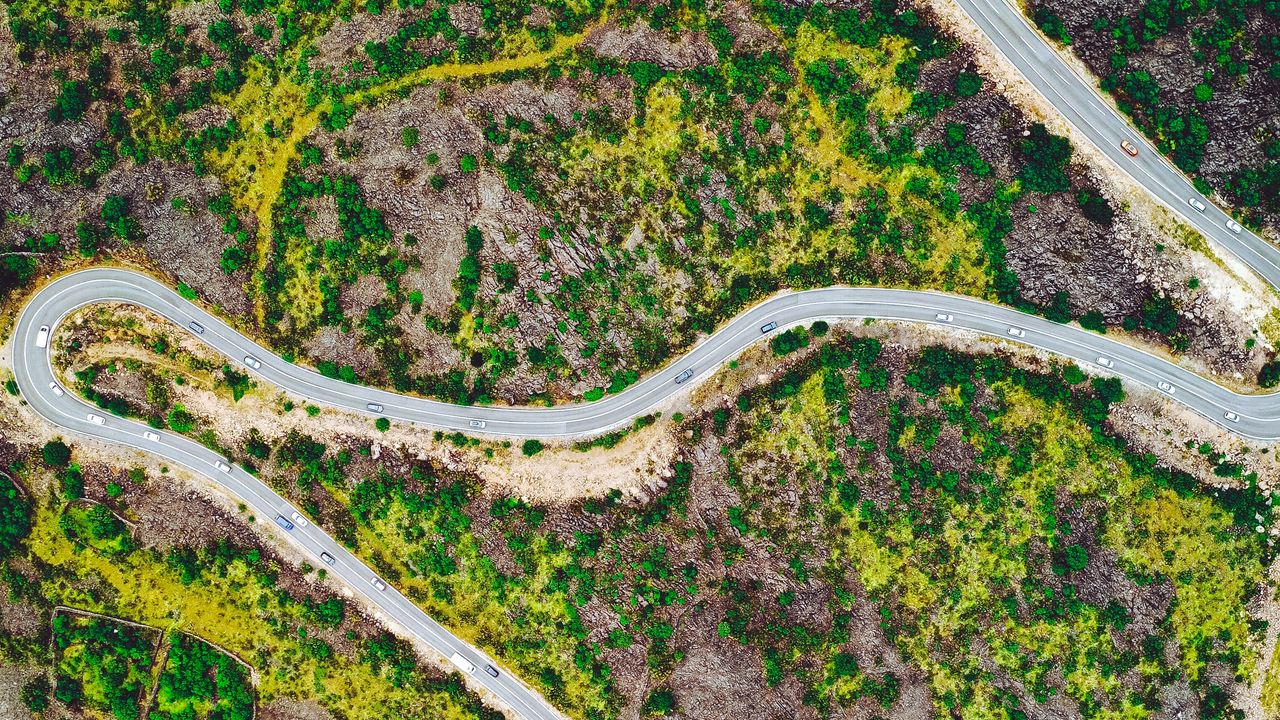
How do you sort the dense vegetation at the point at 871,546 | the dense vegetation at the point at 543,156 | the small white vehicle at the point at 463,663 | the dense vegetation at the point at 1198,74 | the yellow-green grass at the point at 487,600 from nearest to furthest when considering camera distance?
the dense vegetation at the point at 1198,74 < the dense vegetation at the point at 543,156 < the dense vegetation at the point at 871,546 < the yellow-green grass at the point at 487,600 < the small white vehicle at the point at 463,663

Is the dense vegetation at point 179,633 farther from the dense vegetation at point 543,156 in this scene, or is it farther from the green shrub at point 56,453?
the dense vegetation at point 543,156

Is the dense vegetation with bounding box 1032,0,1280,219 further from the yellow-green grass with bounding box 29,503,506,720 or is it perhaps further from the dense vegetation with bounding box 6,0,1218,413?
the yellow-green grass with bounding box 29,503,506,720

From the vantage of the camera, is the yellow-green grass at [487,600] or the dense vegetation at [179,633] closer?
the dense vegetation at [179,633]

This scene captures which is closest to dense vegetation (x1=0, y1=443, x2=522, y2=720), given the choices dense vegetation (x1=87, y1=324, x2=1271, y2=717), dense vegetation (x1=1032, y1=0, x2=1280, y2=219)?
dense vegetation (x1=87, y1=324, x2=1271, y2=717)

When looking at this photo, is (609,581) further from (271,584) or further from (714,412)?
(271,584)

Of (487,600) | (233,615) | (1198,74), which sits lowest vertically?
(233,615)

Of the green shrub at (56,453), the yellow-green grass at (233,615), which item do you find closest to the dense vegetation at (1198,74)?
the yellow-green grass at (233,615)

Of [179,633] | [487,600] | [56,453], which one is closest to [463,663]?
[487,600]

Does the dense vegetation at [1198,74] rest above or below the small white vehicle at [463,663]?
above

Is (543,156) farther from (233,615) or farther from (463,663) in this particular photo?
(233,615)
